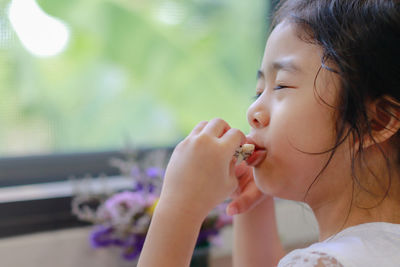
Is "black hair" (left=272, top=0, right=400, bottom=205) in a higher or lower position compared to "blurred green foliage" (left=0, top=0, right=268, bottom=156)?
lower

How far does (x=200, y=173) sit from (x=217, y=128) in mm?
78

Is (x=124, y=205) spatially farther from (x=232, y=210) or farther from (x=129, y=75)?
(x=129, y=75)

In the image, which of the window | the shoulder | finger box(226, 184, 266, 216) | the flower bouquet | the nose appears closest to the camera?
the shoulder

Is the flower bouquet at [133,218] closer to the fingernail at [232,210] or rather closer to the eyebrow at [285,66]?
the fingernail at [232,210]

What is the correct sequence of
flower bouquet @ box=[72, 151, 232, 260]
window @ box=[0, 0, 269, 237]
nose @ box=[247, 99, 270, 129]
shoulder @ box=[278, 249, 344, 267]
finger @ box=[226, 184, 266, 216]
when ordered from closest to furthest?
shoulder @ box=[278, 249, 344, 267], nose @ box=[247, 99, 270, 129], finger @ box=[226, 184, 266, 216], flower bouquet @ box=[72, 151, 232, 260], window @ box=[0, 0, 269, 237]

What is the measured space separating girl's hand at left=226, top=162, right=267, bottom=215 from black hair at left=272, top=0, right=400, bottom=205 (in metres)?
0.21

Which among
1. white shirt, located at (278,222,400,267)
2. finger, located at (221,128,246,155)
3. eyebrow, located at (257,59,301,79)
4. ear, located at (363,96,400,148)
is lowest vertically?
white shirt, located at (278,222,400,267)

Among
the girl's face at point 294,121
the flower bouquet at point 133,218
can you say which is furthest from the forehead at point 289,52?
the flower bouquet at point 133,218

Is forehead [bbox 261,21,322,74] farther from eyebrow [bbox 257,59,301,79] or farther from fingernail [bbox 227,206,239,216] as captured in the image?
fingernail [bbox 227,206,239,216]

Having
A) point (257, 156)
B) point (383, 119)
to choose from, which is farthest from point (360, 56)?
point (257, 156)

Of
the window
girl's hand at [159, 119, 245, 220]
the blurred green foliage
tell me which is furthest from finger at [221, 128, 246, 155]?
the blurred green foliage

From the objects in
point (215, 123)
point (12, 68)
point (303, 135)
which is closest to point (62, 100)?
point (12, 68)

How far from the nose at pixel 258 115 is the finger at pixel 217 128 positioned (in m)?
0.04

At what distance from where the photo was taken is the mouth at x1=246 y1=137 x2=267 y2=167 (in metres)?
0.66
